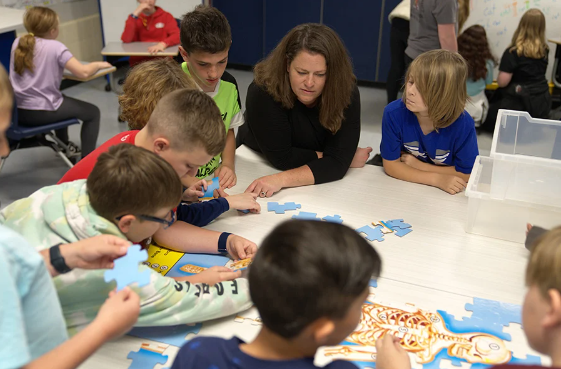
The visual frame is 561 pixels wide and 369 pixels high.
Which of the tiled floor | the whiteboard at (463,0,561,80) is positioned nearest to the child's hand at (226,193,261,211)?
the tiled floor

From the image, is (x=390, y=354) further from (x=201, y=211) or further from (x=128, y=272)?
(x=201, y=211)

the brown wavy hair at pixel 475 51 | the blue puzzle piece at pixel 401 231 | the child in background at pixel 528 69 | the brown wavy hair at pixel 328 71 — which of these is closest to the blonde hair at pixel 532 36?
the child in background at pixel 528 69

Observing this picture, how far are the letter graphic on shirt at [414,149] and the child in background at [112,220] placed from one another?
52.8 inches

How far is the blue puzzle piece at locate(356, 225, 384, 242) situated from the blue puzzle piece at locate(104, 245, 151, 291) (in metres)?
0.93

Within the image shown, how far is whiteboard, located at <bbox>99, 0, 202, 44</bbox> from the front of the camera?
588 centimetres

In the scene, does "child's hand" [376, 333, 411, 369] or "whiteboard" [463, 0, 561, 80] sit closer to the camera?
"child's hand" [376, 333, 411, 369]

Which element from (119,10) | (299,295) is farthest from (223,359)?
(119,10)

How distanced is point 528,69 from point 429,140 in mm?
3064

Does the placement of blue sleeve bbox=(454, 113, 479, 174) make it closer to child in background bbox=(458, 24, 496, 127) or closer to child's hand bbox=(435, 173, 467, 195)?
child's hand bbox=(435, 173, 467, 195)

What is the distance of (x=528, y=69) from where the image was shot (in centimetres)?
478

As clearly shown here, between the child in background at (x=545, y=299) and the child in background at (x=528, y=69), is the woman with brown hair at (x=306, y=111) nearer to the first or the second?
the child in background at (x=545, y=299)

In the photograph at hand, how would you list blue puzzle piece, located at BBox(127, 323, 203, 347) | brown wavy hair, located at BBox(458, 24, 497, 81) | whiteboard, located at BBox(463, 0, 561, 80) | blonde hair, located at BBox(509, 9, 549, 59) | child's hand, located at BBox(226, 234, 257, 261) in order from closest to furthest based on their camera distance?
blue puzzle piece, located at BBox(127, 323, 203, 347)
child's hand, located at BBox(226, 234, 257, 261)
blonde hair, located at BBox(509, 9, 549, 59)
brown wavy hair, located at BBox(458, 24, 497, 81)
whiteboard, located at BBox(463, 0, 561, 80)

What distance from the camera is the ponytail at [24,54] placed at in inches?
141

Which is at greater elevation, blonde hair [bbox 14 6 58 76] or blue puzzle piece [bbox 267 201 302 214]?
blonde hair [bbox 14 6 58 76]
